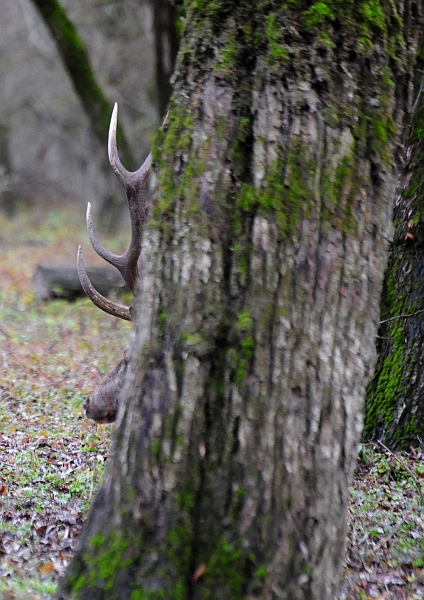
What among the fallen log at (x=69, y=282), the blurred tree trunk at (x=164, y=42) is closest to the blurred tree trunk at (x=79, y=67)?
the blurred tree trunk at (x=164, y=42)

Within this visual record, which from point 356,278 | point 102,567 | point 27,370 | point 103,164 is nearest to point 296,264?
point 356,278

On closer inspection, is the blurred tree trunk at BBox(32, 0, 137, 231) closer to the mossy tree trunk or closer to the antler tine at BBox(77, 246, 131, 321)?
the antler tine at BBox(77, 246, 131, 321)

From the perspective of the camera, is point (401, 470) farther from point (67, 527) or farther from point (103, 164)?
point (103, 164)

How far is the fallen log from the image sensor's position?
14.2 meters

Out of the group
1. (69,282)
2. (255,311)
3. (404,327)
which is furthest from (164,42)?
(255,311)

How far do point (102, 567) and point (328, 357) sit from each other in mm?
1379

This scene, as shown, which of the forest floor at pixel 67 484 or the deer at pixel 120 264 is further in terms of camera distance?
the deer at pixel 120 264

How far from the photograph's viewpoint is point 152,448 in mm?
3520

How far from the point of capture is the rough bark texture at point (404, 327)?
6.44m

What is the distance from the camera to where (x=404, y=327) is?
6.58 m

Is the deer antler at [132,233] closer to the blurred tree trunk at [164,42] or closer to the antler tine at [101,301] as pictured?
the antler tine at [101,301]

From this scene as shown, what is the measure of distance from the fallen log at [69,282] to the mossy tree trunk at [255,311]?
10.4 metres

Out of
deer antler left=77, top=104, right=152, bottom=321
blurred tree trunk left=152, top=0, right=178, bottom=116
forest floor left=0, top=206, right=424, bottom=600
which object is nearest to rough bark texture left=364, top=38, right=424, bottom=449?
forest floor left=0, top=206, right=424, bottom=600

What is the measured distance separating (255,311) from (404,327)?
Result: 11.0ft
